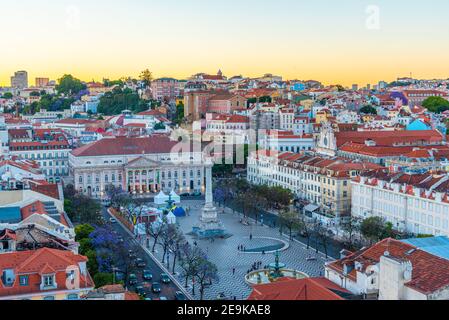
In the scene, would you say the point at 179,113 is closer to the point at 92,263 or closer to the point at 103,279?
the point at 92,263

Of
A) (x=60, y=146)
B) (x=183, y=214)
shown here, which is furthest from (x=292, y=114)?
(x=183, y=214)

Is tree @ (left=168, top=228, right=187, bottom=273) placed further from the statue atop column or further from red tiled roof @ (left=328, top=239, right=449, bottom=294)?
red tiled roof @ (left=328, top=239, right=449, bottom=294)

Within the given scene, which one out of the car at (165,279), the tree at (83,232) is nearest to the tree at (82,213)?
the tree at (83,232)

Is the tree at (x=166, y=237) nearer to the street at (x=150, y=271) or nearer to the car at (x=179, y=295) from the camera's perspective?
the street at (x=150, y=271)

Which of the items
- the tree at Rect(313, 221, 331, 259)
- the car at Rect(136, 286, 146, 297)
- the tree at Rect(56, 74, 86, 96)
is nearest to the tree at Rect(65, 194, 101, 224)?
the car at Rect(136, 286, 146, 297)

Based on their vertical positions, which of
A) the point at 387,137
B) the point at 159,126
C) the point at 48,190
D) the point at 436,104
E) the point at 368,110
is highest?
the point at 436,104

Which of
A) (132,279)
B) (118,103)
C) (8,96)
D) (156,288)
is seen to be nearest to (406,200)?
(156,288)
